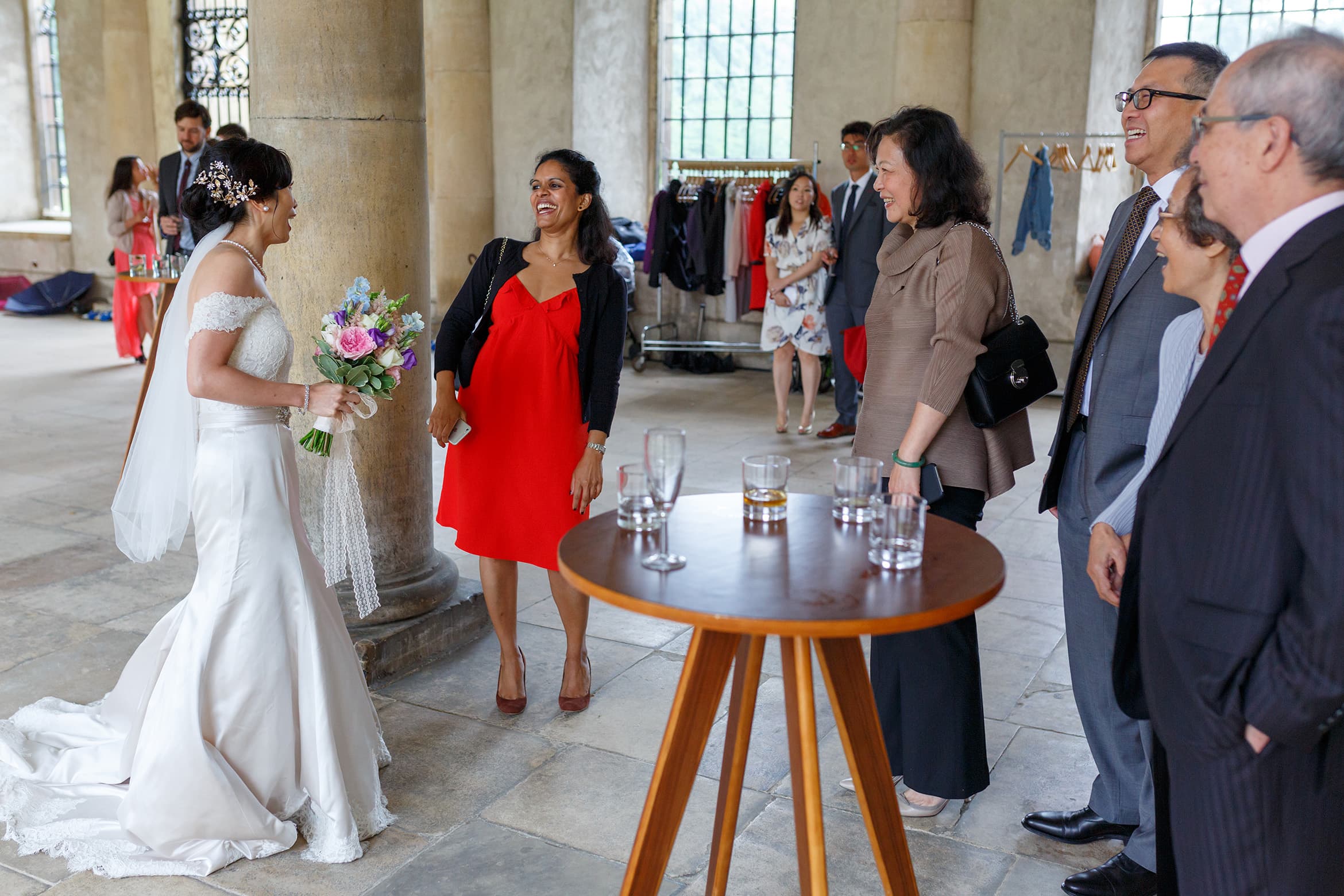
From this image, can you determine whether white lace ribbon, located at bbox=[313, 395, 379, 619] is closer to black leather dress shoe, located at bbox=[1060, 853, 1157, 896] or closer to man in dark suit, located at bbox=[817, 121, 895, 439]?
black leather dress shoe, located at bbox=[1060, 853, 1157, 896]

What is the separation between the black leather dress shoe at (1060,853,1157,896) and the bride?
5.47ft

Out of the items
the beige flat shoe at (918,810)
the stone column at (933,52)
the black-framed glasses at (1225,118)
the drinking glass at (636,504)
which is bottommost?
the beige flat shoe at (918,810)

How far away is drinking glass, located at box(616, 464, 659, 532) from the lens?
91.6 inches

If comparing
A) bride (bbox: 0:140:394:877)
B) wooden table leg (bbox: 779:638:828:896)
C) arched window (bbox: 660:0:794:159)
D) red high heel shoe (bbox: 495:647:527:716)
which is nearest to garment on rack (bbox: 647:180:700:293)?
arched window (bbox: 660:0:794:159)

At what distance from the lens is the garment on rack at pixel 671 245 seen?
32.3ft

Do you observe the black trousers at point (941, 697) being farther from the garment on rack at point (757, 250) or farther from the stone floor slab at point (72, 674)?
the garment on rack at point (757, 250)

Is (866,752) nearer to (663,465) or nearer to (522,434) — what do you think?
(663,465)

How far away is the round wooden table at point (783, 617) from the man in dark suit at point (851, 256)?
473 cm

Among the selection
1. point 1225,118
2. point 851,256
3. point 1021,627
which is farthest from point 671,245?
point 1225,118

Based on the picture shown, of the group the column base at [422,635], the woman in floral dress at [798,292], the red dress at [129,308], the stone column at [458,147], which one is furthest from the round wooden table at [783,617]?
the stone column at [458,147]

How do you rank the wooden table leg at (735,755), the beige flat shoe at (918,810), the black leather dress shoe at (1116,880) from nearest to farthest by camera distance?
the wooden table leg at (735,755)
the black leather dress shoe at (1116,880)
the beige flat shoe at (918,810)

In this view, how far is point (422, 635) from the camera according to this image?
410cm

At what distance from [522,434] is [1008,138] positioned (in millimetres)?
6819

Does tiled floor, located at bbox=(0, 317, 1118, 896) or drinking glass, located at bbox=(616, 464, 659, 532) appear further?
tiled floor, located at bbox=(0, 317, 1118, 896)
